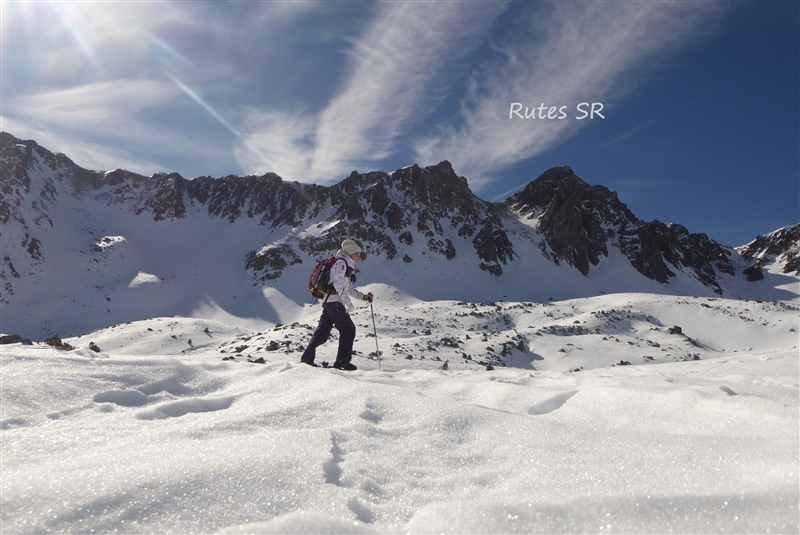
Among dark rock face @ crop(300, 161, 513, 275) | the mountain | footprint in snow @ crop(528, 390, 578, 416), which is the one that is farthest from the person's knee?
dark rock face @ crop(300, 161, 513, 275)

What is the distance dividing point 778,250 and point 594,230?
55.0 metres

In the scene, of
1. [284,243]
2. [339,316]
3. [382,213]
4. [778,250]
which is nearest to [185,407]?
[339,316]

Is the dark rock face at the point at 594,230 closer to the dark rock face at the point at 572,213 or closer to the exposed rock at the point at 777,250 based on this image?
the dark rock face at the point at 572,213

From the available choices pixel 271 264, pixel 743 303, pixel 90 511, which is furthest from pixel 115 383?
pixel 271 264

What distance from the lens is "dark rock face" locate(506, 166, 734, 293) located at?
64875 millimetres

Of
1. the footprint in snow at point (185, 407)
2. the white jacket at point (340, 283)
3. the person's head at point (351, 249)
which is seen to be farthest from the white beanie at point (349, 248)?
the footprint in snow at point (185, 407)

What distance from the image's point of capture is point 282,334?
17.9 meters

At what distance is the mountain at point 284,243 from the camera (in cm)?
4759

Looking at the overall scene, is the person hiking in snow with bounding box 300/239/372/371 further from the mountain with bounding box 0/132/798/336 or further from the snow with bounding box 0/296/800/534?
the mountain with bounding box 0/132/798/336

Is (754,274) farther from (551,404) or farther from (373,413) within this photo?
(373,413)

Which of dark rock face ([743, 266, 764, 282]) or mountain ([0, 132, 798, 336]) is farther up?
mountain ([0, 132, 798, 336])

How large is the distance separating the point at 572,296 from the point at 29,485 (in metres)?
56.8

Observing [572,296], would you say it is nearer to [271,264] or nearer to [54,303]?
[271,264]

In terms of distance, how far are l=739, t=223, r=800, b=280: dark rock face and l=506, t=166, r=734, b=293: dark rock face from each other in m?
12.5
